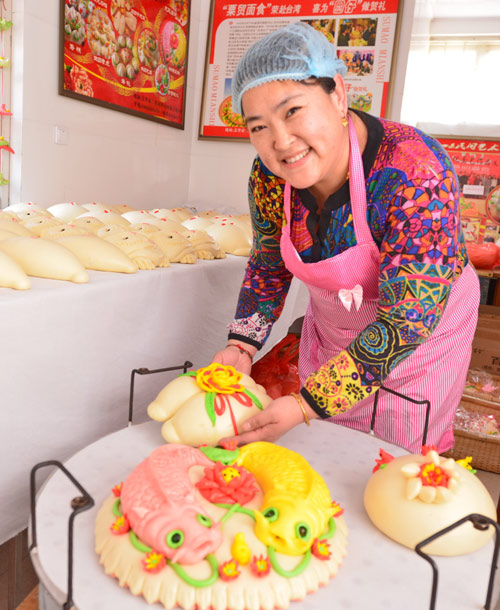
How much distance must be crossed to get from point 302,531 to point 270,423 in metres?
0.28

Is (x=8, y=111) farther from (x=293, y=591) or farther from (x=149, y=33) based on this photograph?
(x=293, y=591)

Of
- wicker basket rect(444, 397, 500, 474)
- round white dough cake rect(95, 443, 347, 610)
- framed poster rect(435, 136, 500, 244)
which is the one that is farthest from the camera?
framed poster rect(435, 136, 500, 244)

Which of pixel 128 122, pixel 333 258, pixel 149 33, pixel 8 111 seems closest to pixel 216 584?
pixel 333 258

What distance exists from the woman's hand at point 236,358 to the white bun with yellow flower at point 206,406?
0.23 metres

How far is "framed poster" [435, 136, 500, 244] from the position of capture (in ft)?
17.9

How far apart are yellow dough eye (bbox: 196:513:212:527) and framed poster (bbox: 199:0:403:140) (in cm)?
360

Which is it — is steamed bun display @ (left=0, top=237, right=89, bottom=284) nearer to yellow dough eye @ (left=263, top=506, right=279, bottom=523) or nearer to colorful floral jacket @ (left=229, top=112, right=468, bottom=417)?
colorful floral jacket @ (left=229, top=112, right=468, bottom=417)

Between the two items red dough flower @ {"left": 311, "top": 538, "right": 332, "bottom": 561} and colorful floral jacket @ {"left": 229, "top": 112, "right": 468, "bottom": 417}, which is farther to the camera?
colorful floral jacket @ {"left": 229, "top": 112, "right": 468, "bottom": 417}

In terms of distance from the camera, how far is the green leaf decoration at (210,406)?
3.00 feet

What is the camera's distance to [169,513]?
24.4 inches

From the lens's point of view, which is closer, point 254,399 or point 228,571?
point 228,571

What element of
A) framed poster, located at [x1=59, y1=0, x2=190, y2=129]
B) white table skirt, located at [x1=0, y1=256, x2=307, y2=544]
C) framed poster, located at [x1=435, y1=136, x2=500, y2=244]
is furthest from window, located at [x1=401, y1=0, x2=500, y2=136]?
white table skirt, located at [x1=0, y1=256, x2=307, y2=544]

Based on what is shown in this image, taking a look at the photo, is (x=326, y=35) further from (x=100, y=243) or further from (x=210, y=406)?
(x=210, y=406)

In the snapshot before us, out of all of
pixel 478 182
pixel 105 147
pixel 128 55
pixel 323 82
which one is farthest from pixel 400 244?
pixel 478 182
